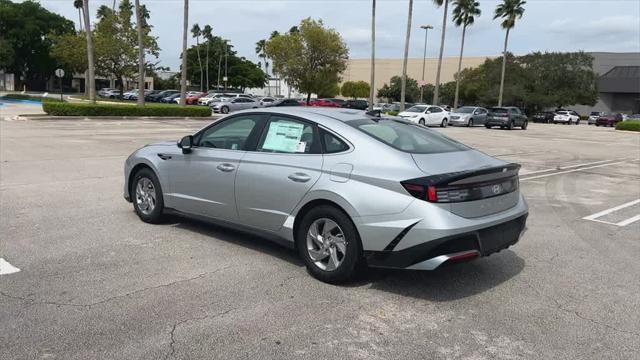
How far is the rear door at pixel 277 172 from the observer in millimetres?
4926

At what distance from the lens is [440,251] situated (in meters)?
4.27

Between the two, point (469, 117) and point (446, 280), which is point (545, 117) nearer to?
point (469, 117)

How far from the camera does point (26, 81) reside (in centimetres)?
8331

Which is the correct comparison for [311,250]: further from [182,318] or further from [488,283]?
[488,283]

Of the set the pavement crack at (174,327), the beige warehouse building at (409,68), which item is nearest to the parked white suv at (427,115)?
the pavement crack at (174,327)

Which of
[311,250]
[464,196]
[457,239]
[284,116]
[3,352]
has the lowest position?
[3,352]

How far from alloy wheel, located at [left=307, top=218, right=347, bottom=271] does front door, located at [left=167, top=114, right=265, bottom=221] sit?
99 cm

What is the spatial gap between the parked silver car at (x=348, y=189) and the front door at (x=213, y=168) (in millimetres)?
12

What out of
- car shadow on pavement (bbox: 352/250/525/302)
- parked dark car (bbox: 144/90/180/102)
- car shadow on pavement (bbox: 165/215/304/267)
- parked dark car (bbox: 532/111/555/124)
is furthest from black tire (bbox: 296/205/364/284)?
parked dark car (bbox: 532/111/555/124)

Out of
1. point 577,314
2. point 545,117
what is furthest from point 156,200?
point 545,117

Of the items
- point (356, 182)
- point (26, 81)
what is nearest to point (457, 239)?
point (356, 182)

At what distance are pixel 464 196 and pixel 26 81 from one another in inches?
3623

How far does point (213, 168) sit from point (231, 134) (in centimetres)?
40

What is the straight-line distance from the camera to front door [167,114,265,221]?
553cm
